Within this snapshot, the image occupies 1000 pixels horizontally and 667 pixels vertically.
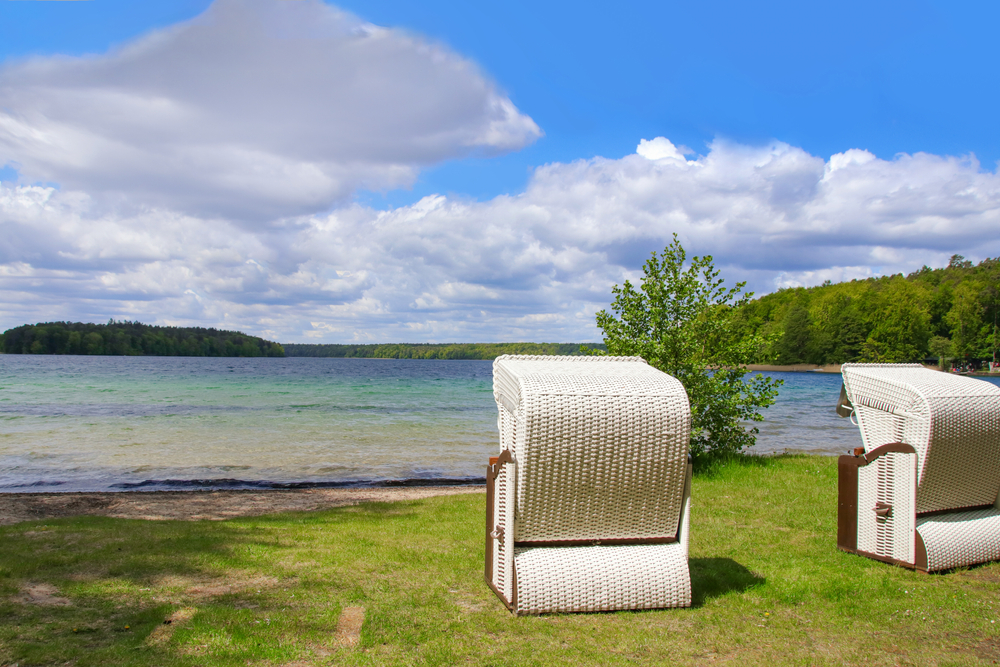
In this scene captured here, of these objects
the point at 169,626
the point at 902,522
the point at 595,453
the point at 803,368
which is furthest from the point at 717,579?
the point at 803,368

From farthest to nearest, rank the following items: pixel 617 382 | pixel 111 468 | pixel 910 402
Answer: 1. pixel 111 468
2. pixel 910 402
3. pixel 617 382

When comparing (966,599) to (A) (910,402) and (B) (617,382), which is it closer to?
(A) (910,402)

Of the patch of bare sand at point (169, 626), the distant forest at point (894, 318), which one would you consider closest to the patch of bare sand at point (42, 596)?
the patch of bare sand at point (169, 626)

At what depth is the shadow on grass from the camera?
15.7 ft

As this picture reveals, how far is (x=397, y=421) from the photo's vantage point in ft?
88.0

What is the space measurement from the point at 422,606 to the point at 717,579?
2.39 meters

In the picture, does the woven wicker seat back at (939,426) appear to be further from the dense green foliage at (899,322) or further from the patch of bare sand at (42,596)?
the dense green foliage at (899,322)

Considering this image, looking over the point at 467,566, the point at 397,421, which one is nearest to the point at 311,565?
the point at 467,566

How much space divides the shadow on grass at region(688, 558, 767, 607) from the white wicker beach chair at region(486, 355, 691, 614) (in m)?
0.44

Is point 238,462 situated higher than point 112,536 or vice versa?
point 112,536

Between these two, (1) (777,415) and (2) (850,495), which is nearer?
(2) (850,495)

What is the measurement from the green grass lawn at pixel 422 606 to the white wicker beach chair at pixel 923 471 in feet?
0.78

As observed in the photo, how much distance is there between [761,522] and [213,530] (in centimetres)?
640

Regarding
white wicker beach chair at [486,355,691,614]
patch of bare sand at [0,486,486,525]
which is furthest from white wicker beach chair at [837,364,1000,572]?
patch of bare sand at [0,486,486,525]
